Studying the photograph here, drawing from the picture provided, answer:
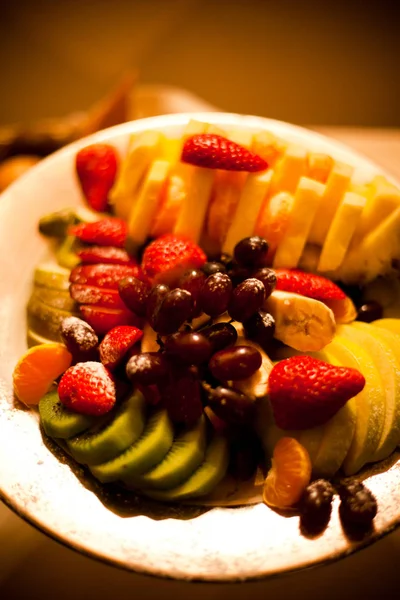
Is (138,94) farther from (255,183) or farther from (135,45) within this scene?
(255,183)

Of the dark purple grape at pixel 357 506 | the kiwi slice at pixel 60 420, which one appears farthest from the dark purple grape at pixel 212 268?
the dark purple grape at pixel 357 506

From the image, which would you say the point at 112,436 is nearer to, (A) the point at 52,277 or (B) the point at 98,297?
(B) the point at 98,297

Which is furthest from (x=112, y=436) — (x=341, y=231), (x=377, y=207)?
(x=377, y=207)

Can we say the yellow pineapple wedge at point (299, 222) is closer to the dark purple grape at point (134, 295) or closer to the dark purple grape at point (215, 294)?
the dark purple grape at point (215, 294)

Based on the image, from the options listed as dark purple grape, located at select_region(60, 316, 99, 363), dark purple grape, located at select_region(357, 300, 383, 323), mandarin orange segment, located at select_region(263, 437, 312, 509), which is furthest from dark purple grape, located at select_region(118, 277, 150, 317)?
dark purple grape, located at select_region(357, 300, 383, 323)

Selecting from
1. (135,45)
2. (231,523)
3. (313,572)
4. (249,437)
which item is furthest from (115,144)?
(135,45)

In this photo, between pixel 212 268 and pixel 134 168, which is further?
pixel 134 168

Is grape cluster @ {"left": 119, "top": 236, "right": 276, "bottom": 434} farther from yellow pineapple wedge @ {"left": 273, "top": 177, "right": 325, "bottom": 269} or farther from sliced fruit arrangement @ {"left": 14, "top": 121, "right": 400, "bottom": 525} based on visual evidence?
yellow pineapple wedge @ {"left": 273, "top": 177, "right": 325, "bottom": 269}
